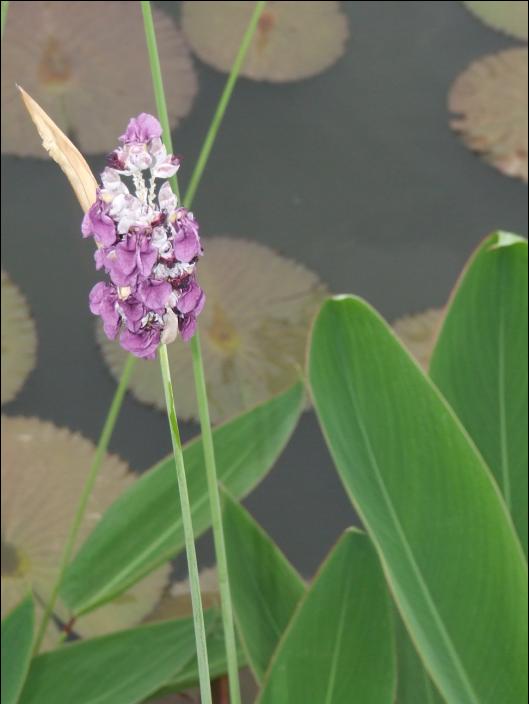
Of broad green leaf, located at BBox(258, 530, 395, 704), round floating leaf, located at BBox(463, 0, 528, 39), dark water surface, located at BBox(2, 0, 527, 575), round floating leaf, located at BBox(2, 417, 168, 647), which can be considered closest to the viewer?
broad green leaf, located at BBox(258, 530, 395, 704)

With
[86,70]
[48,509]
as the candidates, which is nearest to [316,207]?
[86,70]

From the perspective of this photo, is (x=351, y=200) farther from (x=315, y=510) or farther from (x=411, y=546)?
(x=411, y=546)

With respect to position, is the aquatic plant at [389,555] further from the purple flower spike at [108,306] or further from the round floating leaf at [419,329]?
the round floating leaf at [419,329]

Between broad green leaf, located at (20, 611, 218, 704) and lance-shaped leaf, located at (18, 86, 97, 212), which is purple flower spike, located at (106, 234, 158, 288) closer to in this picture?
lance-shaped leaf, located at (18, 86, 97, 212)

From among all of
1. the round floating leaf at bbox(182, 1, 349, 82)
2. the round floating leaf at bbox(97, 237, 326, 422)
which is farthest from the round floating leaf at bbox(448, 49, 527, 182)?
the round floating leaf at bbox(97, 237, 326, 422)

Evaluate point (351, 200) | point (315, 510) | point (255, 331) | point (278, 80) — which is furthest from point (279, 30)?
point (315, 510)

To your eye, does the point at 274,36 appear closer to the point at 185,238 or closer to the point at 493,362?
the point at 493,362
